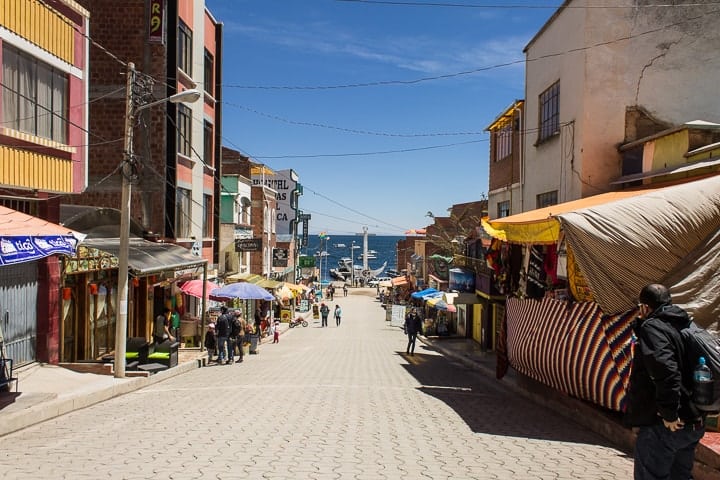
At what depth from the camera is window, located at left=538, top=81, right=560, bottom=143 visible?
64.6 feet

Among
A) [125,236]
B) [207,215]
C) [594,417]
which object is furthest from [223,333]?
[594,417]

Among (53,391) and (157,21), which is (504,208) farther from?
(53,391)

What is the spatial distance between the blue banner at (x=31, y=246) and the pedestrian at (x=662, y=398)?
846 centimetres

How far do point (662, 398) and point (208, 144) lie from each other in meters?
28.6

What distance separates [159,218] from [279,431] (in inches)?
715

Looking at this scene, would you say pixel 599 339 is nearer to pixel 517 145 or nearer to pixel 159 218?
pixel 517 145

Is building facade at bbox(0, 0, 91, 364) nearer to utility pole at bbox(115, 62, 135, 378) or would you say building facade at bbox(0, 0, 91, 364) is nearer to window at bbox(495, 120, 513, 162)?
utility pole at bbox(115, 62, 135, 378)

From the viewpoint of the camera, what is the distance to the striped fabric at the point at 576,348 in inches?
366

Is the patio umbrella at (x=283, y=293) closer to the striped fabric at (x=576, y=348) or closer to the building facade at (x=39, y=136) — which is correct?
the building facade at (x=39, y=136)

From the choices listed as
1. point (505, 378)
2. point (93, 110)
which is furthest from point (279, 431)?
point (93, 110)

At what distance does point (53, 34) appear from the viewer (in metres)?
15.0

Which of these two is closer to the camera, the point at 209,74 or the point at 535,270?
the point at 535,270

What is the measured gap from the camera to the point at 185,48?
90.4 ft

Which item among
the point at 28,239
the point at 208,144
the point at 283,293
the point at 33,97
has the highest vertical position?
the point at 208,144
